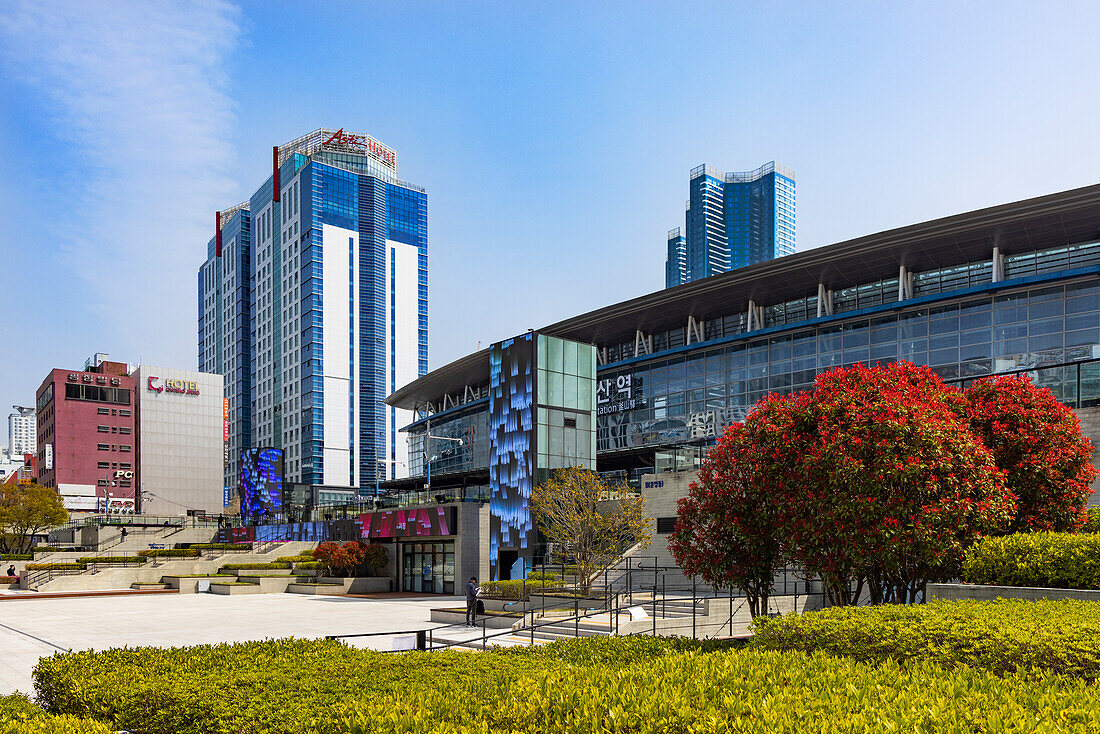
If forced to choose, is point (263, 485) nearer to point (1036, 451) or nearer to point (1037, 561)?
point (1036, 451)

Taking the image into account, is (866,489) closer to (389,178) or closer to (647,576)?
(647,576)

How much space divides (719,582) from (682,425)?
39.0 m

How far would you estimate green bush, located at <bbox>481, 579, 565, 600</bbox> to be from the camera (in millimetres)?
30891

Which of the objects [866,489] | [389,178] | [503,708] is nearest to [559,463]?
[866,489]

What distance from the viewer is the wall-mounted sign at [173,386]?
437ft

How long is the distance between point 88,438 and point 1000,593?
450ft

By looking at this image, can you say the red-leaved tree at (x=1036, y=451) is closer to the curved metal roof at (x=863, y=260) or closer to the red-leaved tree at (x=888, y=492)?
the red-leaved tree at (x=888, y=492)

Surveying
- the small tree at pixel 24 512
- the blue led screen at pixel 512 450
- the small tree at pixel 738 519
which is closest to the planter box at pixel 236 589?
the blue led screen at pixel 512 450

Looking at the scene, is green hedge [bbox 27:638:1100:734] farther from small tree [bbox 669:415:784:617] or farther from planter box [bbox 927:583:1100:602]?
small tree [bbox 669:415:784:617]

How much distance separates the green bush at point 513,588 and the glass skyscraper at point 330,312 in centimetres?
12949

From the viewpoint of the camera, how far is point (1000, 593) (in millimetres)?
13641

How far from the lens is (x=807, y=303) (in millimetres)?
54219

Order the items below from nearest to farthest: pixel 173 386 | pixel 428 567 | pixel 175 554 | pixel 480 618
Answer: pixel 480 618
pixel 428 567
pixel 175 554
pixel 173 386

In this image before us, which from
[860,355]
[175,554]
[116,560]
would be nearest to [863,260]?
[860,355]
